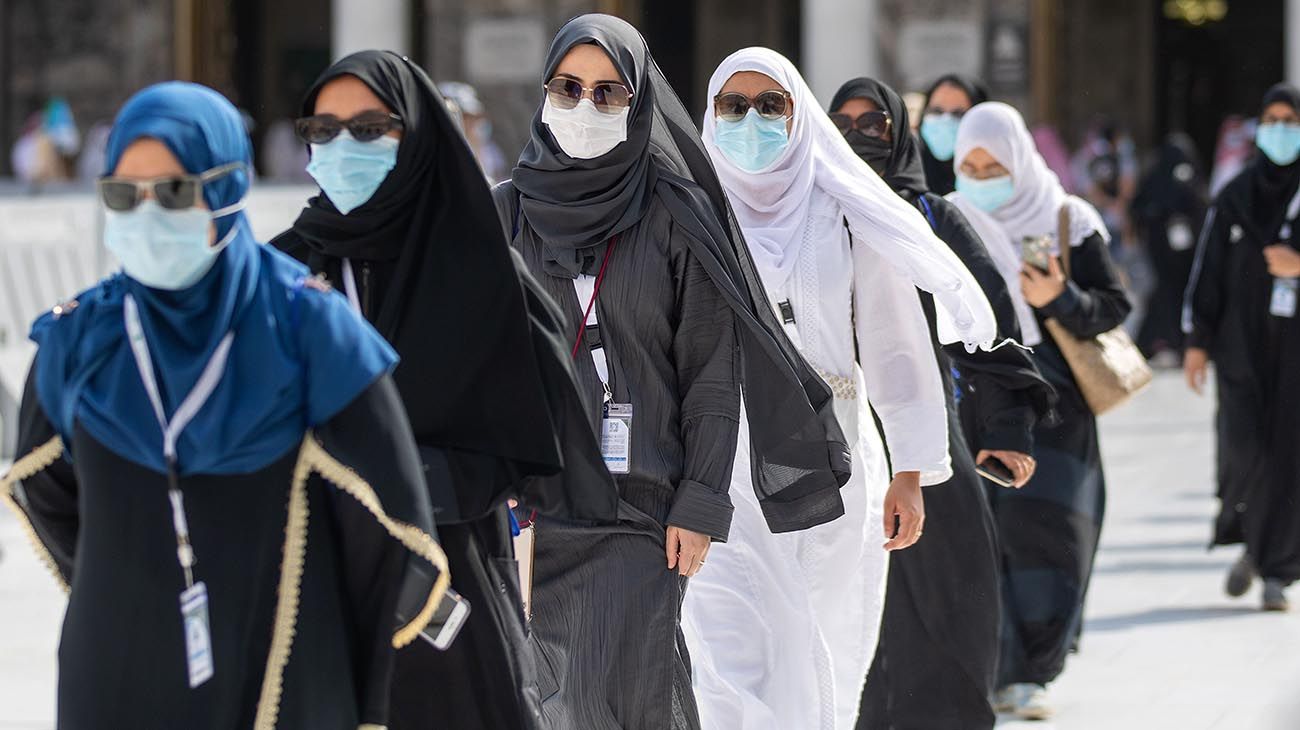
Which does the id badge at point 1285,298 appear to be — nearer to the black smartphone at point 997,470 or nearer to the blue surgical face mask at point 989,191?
the blue surgical face mask at point 989,191

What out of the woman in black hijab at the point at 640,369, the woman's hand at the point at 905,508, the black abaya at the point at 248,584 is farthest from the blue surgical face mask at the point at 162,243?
the woman's hand at the point at 905,508

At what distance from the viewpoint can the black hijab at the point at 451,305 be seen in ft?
11.9

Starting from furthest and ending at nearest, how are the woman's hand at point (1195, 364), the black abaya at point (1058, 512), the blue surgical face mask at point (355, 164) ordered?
the woman's hand at point (1195, 364), the black abaya at point (1058, 512), the blue surgical face mask at point (355, 164)

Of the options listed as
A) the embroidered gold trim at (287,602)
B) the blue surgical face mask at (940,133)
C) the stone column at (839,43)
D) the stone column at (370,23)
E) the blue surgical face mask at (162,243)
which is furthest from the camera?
the stone column at (370,23)

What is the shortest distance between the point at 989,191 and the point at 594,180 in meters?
2.69

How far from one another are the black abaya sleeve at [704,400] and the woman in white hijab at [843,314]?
489 mm

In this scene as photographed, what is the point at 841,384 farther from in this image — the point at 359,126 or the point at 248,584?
the point at 248,584

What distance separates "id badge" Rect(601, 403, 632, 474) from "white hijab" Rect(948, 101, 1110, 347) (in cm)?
268

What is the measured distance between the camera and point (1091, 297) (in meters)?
6.72

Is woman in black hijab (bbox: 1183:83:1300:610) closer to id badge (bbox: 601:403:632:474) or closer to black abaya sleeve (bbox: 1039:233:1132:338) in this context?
black abaya sleeve (bbox: 1039:233:1132:338)

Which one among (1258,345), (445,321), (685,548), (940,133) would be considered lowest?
(1258,345)

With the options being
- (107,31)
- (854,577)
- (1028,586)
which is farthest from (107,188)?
(107,31)

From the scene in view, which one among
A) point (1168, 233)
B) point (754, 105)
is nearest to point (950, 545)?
point (754, 105)

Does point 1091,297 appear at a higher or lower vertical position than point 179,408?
lower
